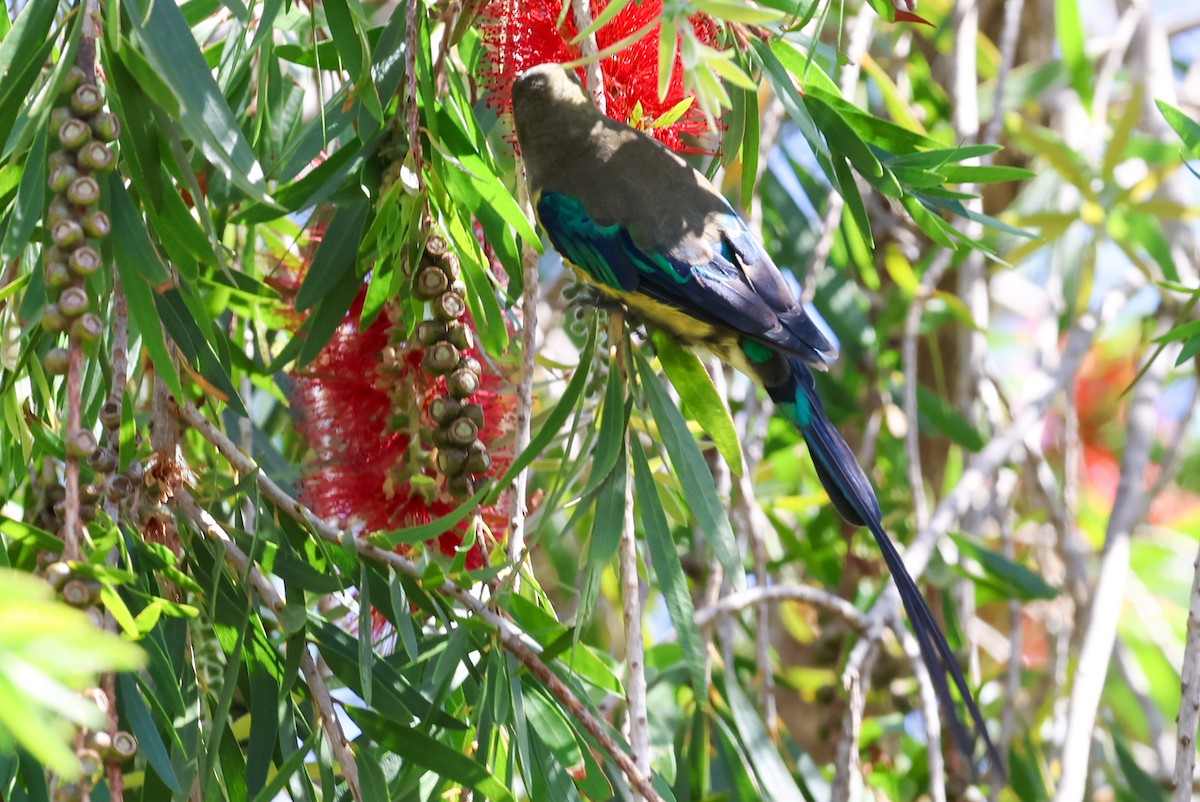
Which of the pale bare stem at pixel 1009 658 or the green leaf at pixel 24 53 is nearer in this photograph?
the green leaf at pixel 24 53

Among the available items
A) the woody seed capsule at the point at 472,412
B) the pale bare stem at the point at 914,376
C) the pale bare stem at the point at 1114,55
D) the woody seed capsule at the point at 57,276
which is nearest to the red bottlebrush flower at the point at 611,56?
the woody seed capsule at the point at 472,412

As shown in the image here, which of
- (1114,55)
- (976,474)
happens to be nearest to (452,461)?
(976,474)

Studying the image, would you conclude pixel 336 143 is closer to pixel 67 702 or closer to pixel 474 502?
pixel 474 502

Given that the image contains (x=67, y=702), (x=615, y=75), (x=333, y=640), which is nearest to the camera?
(x=67, y=702)

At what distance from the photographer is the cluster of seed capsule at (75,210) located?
0.89m

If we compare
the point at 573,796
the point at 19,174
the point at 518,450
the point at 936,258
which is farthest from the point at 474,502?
the point at 936,258

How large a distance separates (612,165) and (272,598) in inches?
26.6

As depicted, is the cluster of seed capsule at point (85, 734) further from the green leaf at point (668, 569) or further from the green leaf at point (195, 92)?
the green leaf at point (668, 569)

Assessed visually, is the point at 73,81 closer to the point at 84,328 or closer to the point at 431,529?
the point at 84,328

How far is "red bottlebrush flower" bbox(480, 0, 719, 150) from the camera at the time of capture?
4.48ft

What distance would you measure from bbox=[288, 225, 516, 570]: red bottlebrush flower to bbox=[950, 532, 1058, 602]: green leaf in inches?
33.2

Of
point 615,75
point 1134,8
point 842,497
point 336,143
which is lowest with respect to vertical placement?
point 842,497

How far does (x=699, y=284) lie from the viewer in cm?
152

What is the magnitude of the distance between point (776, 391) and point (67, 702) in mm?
1166
